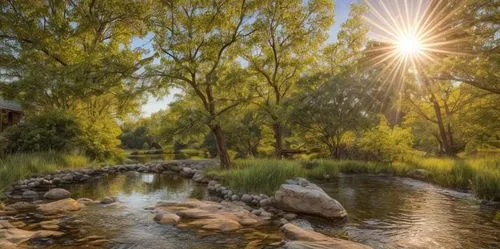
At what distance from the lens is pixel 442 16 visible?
1747cm

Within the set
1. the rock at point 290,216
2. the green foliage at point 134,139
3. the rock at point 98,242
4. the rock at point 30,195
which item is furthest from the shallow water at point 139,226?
the green foliage at point 134,139

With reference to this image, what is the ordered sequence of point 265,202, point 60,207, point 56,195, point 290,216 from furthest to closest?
point 56,195, point 265,202, point 60,207, point 290,216

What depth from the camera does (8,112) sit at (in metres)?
29.3

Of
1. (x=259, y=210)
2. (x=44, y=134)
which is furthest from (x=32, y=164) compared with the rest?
(x=259, y=210)

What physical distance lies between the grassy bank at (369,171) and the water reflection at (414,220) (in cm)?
87

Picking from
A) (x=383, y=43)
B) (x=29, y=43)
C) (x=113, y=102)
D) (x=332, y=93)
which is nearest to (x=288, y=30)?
(x=332, y=93)

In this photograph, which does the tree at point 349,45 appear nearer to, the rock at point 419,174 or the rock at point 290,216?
the rock at point 419,174

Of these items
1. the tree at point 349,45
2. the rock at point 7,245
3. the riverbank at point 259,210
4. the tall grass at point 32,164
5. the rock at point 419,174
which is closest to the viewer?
the rock at point 7,245

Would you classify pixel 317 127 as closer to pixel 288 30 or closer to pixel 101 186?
pixel 288 30

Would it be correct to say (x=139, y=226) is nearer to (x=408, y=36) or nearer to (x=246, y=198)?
(x=246, y=198)

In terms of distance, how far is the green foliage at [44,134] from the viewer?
62.4 ft

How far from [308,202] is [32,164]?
45.7ft

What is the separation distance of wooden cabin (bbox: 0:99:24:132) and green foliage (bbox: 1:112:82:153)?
9864 mm

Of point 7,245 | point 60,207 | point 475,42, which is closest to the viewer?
point 7,245
